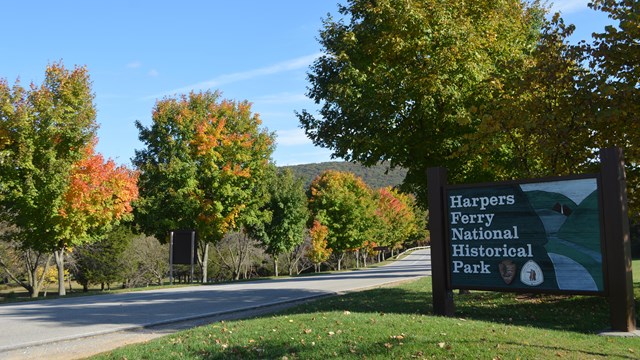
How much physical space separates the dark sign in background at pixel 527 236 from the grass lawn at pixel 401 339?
2.80 feet

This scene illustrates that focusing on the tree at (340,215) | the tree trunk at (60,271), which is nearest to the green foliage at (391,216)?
the tree at (340,215)

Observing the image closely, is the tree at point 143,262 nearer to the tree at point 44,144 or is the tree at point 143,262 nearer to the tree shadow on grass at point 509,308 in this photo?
the tree at point 44,144

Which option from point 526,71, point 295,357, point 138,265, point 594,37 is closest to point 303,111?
point 526,71

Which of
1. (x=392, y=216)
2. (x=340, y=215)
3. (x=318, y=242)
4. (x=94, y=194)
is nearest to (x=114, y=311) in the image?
(x=94, y=194)

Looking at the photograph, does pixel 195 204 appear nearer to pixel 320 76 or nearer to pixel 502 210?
pixel 320 76

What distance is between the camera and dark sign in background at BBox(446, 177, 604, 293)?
30.7ft

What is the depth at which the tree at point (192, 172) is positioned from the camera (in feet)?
106

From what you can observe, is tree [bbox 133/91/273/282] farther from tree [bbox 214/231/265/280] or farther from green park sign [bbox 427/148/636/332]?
green park sign [bbox 427/148/636/332]

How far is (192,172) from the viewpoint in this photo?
3203cm

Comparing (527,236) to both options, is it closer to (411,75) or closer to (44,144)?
(411,75)

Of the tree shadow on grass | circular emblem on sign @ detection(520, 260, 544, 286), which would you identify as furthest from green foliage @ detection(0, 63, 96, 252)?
circular emblem on sign @ detection(520, 260, 544, 286)

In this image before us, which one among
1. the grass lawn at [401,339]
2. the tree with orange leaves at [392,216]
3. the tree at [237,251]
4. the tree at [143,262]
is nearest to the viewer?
the grass lawn at [401,339]

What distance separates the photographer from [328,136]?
1667cm

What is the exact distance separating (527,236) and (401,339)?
12.3 ft
